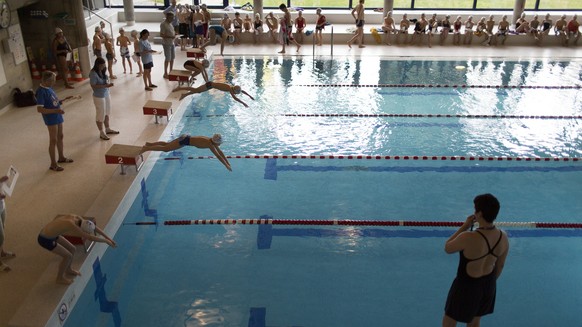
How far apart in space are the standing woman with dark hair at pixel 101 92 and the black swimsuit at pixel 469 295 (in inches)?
221

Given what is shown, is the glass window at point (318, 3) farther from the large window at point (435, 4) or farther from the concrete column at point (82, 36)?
the concrete column at point (82, 36)

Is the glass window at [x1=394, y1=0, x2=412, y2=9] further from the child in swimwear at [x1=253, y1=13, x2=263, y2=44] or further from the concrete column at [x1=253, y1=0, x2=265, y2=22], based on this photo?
the child in swimwear at [x1=253, y1=13, x2=263, y2=44]

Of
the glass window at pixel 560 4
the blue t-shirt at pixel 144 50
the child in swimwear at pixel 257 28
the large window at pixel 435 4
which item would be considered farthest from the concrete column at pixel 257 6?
the glass window at pixel 560 4

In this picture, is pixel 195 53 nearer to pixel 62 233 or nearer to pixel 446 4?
pixel 62 233

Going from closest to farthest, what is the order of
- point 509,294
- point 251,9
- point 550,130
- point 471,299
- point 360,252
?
1. point 471,299
2. point 509,294
3. point 360,252
4. point 550,130
5. point 251,9

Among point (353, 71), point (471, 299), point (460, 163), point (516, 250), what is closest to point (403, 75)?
point (353, 71)

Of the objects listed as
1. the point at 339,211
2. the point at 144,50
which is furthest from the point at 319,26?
the point at 339,211

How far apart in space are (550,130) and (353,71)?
205 inches

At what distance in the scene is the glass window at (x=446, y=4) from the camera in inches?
764

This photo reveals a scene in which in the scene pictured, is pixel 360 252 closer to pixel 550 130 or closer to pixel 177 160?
pixel 177 160

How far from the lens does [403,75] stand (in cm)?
1250

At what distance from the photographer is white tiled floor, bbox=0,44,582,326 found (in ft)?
14.4

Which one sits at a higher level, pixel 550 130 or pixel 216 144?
pixel 216 144

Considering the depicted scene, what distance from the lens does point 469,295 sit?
11.4 ft
